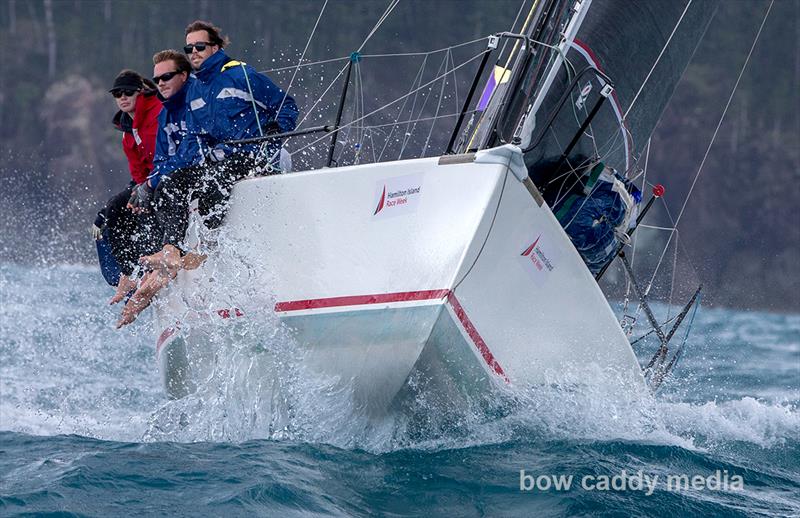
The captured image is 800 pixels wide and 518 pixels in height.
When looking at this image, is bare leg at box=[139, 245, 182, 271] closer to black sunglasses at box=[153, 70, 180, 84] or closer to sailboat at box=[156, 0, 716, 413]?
sailboat at box=[156, 0, 716, 413]

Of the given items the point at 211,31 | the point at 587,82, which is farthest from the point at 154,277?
the point at 587,82

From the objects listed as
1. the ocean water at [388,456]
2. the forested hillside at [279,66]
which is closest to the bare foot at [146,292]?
the ocean water at [388,456]

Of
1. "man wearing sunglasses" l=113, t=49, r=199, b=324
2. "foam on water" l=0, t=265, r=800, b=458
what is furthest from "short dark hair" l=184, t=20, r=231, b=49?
"foam on water" l=0, t=265, r=800, b=458

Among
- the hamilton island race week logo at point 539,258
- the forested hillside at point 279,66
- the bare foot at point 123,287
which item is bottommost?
the hamilton island race week logo at point 539,258

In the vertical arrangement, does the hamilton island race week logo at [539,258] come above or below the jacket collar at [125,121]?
below

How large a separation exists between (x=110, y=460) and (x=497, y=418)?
3.98 feet

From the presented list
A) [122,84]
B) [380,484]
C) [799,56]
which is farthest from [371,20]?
[380,484]

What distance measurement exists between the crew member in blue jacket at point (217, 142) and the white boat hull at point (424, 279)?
20cm

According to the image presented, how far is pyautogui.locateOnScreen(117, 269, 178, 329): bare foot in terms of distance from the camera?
3881 millimetres

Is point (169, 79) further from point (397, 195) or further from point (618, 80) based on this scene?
point (618, 80)

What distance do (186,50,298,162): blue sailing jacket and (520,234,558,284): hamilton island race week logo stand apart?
1147 mm

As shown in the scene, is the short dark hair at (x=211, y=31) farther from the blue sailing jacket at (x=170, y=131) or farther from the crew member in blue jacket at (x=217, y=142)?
the blue sailing jacket at (x=170, y=131)

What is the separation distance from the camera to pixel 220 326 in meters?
3.72

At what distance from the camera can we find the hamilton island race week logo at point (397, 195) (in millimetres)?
3230
